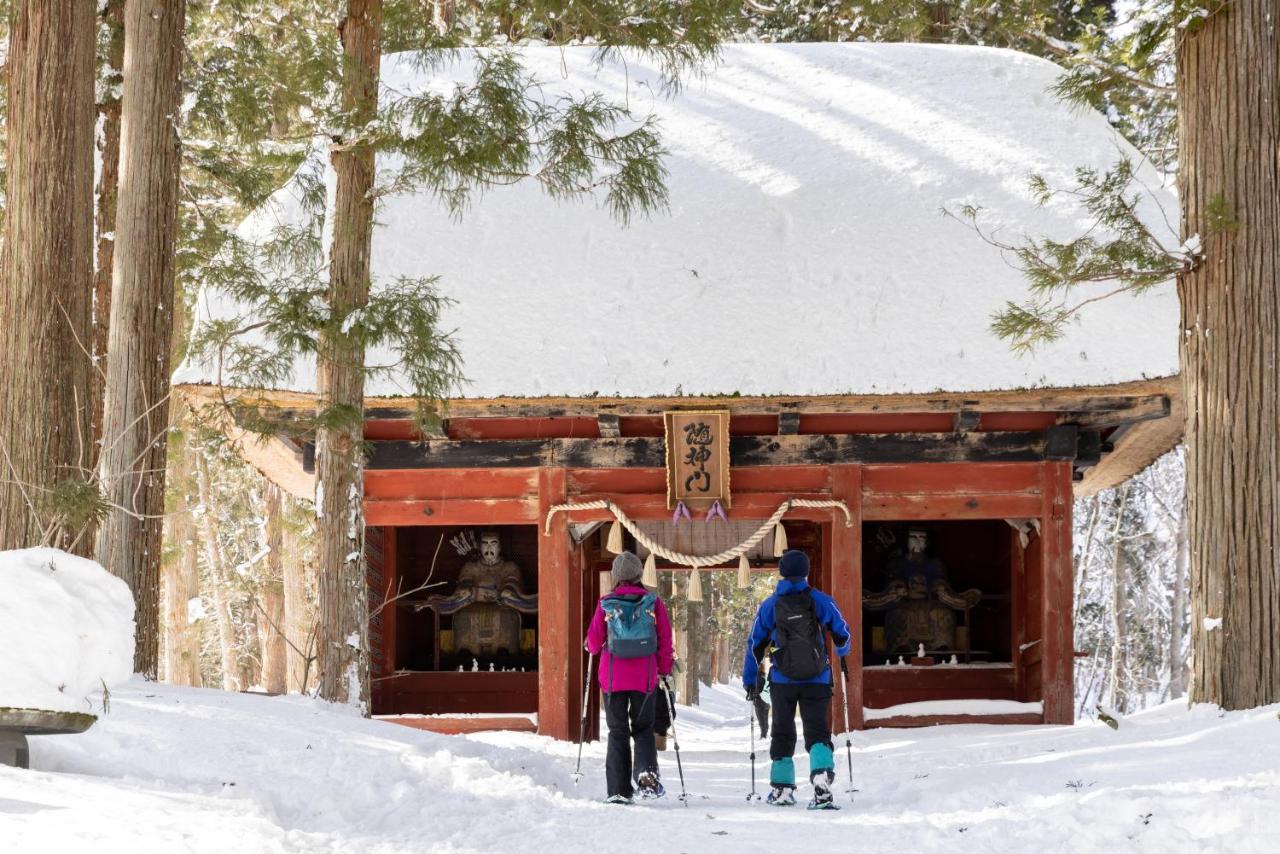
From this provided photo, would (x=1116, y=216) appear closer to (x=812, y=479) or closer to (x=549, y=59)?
(x=812, y=479)

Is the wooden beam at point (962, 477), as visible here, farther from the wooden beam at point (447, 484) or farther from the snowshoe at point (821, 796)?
the snowshoe at point (821, 796)

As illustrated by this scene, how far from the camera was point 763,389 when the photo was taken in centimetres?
1120

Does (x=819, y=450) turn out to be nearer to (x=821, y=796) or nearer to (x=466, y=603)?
(x=466, y=603)

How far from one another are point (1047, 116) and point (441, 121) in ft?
24.7

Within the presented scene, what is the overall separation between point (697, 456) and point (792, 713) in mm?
4089

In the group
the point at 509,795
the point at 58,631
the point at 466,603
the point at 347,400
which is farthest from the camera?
the point at 466,603

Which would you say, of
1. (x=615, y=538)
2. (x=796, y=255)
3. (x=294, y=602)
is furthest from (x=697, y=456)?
(x=294, y=602)

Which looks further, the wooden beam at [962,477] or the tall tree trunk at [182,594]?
the tall tree trunk at [182,594]

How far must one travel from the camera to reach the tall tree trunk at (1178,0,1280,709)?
25.5 feet

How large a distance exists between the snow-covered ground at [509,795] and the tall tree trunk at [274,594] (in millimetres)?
10369

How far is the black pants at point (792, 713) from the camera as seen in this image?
754 cm

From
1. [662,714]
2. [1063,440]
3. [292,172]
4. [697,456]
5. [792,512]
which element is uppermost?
[292,172]

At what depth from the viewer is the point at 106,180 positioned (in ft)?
41.5

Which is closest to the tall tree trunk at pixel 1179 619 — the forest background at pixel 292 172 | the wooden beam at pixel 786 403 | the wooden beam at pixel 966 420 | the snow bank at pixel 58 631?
the forest background at pixel 292 172
